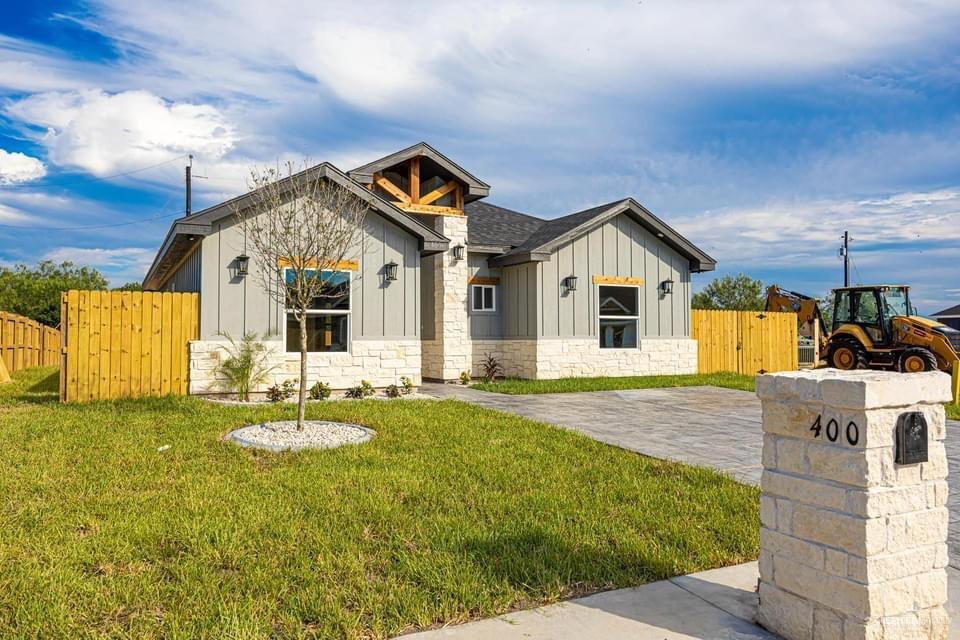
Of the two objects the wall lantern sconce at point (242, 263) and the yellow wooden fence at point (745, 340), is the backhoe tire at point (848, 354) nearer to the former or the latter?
the yellow wooden fence at point (745, 340)

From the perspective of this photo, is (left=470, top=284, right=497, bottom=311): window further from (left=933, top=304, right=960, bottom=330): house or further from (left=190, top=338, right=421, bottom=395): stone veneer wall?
(left=933, top=304, right=960, bottom=330): house

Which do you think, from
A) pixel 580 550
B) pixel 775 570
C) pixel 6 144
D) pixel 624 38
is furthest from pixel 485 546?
pixel 6 144

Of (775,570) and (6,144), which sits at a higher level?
(6,144)

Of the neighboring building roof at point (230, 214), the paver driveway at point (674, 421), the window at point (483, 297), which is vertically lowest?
the paver driveway at point (674, 421)

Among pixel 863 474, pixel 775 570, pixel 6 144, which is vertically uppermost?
pixel 6 144

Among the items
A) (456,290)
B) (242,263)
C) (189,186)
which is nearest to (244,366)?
(242,263)

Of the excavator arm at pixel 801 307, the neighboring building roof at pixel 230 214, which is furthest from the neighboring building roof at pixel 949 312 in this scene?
the neighboring building roof at pixel 230 214

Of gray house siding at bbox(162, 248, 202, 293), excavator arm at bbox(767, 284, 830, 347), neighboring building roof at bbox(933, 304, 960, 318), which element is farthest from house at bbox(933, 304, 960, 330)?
gray house siding at bbox(162, 248, 202, 293)

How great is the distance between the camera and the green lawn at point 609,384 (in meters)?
13.6

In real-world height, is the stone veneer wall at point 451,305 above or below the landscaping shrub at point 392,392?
above

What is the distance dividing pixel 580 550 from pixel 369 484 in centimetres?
216

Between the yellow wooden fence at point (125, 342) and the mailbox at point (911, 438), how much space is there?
10.6 m

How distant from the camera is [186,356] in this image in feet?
35.2

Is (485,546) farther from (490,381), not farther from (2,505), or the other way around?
(490,381)
